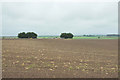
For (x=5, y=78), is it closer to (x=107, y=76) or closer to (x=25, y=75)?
(x=25, y=75)

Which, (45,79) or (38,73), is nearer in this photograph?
(45,79)

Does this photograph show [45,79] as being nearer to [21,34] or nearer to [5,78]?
[5,78]

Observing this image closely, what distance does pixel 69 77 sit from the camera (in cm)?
464

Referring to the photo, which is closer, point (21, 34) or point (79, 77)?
point (79, 77)

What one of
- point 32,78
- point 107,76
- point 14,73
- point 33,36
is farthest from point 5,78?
point 33,36

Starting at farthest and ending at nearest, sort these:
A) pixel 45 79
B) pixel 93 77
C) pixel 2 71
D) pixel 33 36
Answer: pixel 33 36, pixel 2 71, pixel 93 77, pixel 45 79

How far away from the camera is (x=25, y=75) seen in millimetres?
4688

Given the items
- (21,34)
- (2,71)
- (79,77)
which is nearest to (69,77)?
(79,77)

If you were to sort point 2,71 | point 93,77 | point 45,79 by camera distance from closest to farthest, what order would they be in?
point 45,79 < point 93,77 < point 2,71

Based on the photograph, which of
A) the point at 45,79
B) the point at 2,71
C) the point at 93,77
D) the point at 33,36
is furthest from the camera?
the point at 33,36

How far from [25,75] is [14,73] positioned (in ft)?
2.05

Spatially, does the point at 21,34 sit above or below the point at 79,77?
above

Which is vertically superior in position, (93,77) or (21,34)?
(21,34)

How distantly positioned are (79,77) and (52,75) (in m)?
1.27
